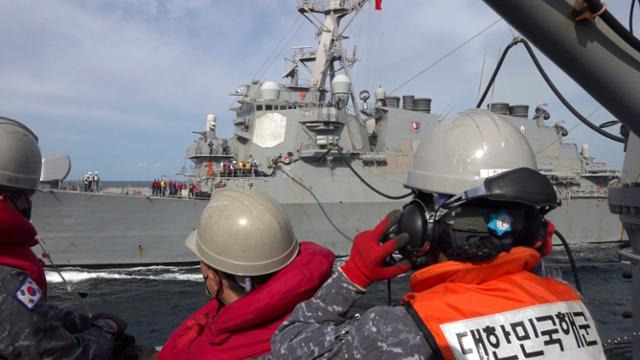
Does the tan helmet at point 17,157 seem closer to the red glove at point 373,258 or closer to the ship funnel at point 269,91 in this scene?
the red glove at point 373,258

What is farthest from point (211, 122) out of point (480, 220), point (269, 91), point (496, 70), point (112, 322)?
point (480, 220)

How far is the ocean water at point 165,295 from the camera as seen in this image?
966 centimetres

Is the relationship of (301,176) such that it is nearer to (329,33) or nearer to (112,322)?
(329,33)

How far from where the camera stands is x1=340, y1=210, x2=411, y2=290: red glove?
4.29ft

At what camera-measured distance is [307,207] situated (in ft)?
48.8

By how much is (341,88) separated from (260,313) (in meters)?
15.5

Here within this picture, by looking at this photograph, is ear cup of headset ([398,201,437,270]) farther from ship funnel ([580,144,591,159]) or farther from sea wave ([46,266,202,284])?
ship funnel ([580,144,591,159])

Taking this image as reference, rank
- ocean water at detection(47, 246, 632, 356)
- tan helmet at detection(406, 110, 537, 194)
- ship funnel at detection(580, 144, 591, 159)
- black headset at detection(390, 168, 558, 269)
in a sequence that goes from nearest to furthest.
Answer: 1. black headset at detection(390, 168, 558, 269)
2. tan helmet at detection(406, 110, 537, 194)
3. ocean water at detection(47, 246, 632, 356)
4. ship funnel at detection(580, 144, 591, 159)

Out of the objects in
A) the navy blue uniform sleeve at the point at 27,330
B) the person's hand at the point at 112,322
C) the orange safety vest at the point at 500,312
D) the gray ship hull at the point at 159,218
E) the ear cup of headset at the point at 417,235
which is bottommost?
the gray ship hull at the point at 159,218

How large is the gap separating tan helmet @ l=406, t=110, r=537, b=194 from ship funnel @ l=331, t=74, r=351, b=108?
594 inches

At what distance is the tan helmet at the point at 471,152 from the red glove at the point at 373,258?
0.18m

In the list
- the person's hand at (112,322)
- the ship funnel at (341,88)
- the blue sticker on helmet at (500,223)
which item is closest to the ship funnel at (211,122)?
the ship funnel at (341,88)

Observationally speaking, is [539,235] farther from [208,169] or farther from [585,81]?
[208,169]

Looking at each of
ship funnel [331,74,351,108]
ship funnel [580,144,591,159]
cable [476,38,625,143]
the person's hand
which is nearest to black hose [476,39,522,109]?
cable [476,38,625,143]
